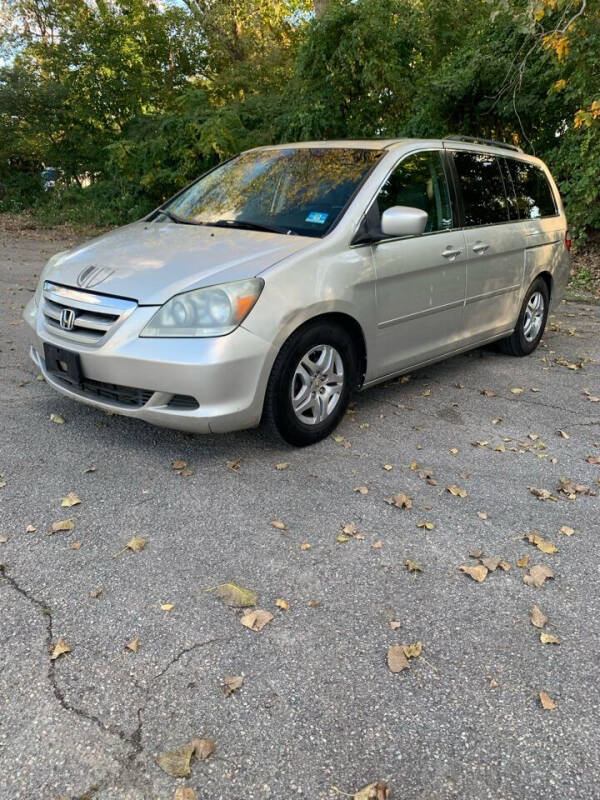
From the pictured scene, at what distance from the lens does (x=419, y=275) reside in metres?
4.46

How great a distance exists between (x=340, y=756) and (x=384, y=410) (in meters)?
2.96

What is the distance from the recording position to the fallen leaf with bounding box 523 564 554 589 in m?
2.82

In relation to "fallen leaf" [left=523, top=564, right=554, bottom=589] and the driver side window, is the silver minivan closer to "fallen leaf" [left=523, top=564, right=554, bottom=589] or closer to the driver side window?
the driver side window

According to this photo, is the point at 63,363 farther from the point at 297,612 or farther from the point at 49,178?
the point at 49,178

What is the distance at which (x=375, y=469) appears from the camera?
150 inches

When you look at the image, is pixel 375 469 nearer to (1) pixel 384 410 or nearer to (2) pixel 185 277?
(1) pixel 384 410

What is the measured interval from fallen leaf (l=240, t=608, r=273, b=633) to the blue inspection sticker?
8.03ft

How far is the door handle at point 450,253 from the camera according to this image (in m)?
4.66

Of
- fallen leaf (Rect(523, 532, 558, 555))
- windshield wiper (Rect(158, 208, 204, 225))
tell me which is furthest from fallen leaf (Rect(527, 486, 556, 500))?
windshield wiper (Rect(158, 208, 204, 225))

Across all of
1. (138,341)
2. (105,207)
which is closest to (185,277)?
(138,341)

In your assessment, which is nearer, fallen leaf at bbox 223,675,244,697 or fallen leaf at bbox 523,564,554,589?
fallen leaf at bbox 223,675,244,697

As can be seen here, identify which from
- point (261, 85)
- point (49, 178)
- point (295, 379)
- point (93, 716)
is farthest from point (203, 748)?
point (49, 178)

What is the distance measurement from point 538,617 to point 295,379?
183 centimetres

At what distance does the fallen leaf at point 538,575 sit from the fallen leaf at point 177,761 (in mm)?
1591
